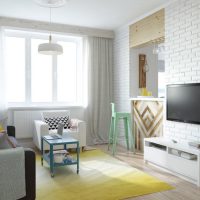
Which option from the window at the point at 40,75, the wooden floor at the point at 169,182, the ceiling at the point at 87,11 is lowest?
the wooden floor at the point at 169,182

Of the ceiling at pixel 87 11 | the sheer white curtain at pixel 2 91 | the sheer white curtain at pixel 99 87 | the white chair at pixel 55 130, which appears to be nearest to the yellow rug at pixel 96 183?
the white chair at pixel 55 130

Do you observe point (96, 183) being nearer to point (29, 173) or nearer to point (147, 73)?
point (29, 173)

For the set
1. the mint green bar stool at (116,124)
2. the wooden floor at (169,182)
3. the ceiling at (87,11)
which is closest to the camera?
the wooden floor at (169,182)

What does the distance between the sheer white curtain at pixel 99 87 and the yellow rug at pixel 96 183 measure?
175 cm

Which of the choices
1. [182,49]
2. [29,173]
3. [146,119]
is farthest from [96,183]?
[182,49]

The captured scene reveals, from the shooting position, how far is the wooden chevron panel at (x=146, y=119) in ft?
15.3

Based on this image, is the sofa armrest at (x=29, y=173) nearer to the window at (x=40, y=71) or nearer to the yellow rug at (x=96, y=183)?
the yellow rug at (x=96, y=183)

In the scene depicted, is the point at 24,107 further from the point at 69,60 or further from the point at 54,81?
the point at 69,60

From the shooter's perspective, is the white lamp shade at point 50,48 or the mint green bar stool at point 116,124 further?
the mint green bar stool at point 116,124

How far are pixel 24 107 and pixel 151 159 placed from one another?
291 cm

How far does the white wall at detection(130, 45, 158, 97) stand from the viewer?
5438 mm

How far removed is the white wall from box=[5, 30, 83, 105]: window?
4.19ft

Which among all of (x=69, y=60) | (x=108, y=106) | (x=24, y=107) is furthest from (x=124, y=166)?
(x=69, y=60)

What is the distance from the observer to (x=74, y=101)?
19.8ft
